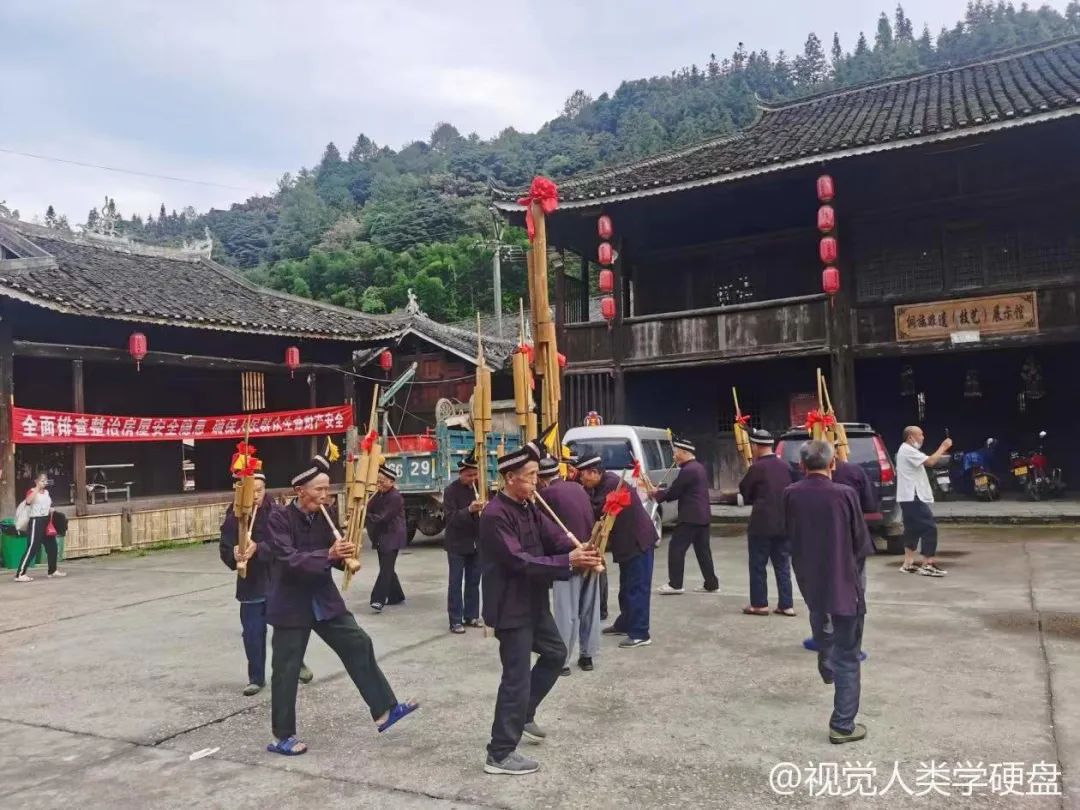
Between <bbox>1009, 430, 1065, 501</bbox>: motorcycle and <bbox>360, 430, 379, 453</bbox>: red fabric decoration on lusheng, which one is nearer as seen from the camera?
<bbox>360, 430, 379, 453</bbox>: red fabric decoration on lusheng

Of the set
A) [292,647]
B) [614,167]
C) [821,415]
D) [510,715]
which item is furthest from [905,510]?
[614,167]

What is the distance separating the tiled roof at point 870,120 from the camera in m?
13.1

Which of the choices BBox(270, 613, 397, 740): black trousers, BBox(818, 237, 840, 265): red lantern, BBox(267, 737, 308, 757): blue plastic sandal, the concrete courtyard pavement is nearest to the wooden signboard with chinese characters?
BBox(818, 237, 840, 265): red lantern

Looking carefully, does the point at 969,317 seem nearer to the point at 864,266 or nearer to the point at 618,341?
the point at 864,266

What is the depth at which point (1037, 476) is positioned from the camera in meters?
15.2

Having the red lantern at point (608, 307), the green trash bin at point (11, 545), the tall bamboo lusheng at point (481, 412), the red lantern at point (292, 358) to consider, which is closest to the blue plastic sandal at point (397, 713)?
the tall bamboo lusheng at point (481, 412)

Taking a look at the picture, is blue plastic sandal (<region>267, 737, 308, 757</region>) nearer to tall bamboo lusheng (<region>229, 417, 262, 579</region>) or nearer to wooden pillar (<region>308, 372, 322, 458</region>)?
tall bamboo lusheng (<region>229, 417, 262, 579</region>)

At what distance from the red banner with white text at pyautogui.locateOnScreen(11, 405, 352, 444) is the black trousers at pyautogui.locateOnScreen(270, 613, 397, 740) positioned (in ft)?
25.5

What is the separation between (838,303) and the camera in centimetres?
1502

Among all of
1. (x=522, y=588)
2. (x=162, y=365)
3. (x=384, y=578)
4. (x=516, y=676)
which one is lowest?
(x=384, y=578)

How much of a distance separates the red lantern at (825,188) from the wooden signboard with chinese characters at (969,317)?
236cm

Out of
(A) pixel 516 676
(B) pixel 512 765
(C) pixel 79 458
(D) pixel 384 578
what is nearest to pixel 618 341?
(D) pixel 384 578

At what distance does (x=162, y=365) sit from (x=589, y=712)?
1360cm

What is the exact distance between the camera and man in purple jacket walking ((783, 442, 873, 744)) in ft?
14.5
